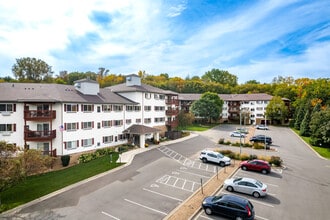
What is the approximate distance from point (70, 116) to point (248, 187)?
995 inches

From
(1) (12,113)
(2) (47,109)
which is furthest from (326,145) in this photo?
(1) (12,113)

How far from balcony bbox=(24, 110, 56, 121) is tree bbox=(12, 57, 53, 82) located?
42981mm

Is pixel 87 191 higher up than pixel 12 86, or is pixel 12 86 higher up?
pixel 12 86

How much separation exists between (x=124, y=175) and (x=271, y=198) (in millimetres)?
15327

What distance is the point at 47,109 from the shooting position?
2945 cm

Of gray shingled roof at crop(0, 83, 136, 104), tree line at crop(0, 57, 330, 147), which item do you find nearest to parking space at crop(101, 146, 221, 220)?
gray shingled roof at crop(0, 83, 136, 104)

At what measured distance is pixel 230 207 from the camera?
15.0 meters

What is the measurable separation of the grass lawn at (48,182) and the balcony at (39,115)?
292 inches

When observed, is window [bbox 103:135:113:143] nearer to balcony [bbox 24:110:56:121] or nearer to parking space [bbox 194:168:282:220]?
balcony [bbox 24:110:56:121]

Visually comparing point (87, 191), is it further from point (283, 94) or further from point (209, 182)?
point (283, 94)

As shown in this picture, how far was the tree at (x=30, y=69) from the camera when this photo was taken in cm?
6309

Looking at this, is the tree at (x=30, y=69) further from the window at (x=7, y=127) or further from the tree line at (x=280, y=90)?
the window at (x=7, y=127)

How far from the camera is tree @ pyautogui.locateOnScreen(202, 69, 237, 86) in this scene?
124 m

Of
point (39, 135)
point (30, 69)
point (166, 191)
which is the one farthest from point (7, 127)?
point (30, 69)
